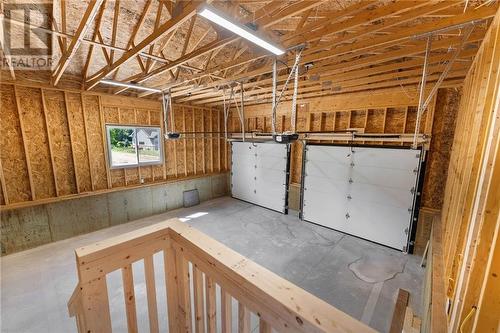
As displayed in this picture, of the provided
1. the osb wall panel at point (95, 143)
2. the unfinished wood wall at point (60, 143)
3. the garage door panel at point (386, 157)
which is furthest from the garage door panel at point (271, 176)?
the osb wall panel at point (95, 143)

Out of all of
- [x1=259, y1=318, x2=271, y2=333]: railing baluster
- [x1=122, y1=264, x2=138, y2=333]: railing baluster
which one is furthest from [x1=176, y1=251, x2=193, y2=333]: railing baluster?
[x1=259, y1=318, x2=271, y2=333]: railing baluster

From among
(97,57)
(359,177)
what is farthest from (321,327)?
(97,57)

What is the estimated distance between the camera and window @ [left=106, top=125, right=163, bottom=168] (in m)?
5.68

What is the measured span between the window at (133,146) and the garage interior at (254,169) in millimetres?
56

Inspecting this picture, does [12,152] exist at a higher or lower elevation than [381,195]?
higher

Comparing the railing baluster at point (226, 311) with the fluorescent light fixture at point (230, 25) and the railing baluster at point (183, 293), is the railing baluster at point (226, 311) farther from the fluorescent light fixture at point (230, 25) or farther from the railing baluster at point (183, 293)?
the fluorescent light fixture at point (230, 25)

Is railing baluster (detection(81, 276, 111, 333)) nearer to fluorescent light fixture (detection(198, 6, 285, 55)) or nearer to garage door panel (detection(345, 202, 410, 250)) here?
fluorescent light fixture (detection(198, 6, 285, 55))

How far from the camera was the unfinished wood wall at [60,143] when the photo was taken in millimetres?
4242

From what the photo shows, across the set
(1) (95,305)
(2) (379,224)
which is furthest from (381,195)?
(1) (95,305)

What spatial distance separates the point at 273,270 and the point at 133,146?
5106mm

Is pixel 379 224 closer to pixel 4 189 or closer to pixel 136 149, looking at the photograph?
pixel 136 149

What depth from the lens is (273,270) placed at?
370 cm

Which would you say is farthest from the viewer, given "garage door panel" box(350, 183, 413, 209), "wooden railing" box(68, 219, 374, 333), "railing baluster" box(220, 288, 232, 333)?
"garage door panel" box(350, 183, 413, 209)

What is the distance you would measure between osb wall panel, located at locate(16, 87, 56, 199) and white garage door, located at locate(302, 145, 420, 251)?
6.32 m
